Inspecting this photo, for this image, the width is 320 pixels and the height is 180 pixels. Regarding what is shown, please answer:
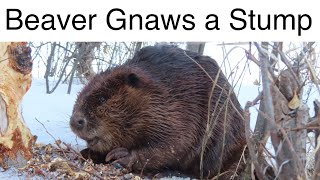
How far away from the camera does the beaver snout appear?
6.63 feet

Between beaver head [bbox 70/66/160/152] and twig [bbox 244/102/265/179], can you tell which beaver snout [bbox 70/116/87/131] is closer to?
beaver head [bbox 70/66/160/152]

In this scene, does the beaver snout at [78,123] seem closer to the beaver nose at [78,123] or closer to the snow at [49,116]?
the beaver nose at [78,123]

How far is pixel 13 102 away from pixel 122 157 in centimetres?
49

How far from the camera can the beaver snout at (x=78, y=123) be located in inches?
79.6

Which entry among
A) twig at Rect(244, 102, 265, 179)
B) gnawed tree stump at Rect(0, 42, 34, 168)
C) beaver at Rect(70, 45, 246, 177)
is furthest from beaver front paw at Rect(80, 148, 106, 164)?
twig at Rect(244, 102, 265, 179)

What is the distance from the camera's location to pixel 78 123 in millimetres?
2023

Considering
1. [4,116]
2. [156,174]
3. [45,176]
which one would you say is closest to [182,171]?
[156,174]

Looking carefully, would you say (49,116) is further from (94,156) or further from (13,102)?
(13,102)

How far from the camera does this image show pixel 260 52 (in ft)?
4.03

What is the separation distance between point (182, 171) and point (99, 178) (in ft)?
1.75

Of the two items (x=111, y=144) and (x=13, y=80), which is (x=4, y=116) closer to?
(x=13, y=80)

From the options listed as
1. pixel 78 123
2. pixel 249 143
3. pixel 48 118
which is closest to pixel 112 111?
pixel 78 123

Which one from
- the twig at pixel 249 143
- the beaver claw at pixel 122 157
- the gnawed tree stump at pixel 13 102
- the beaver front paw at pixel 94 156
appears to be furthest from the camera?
the beaver front paw at pixel 94 156

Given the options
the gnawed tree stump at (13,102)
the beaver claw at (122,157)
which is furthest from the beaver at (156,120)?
the gnawed tree stump at (13,102)
